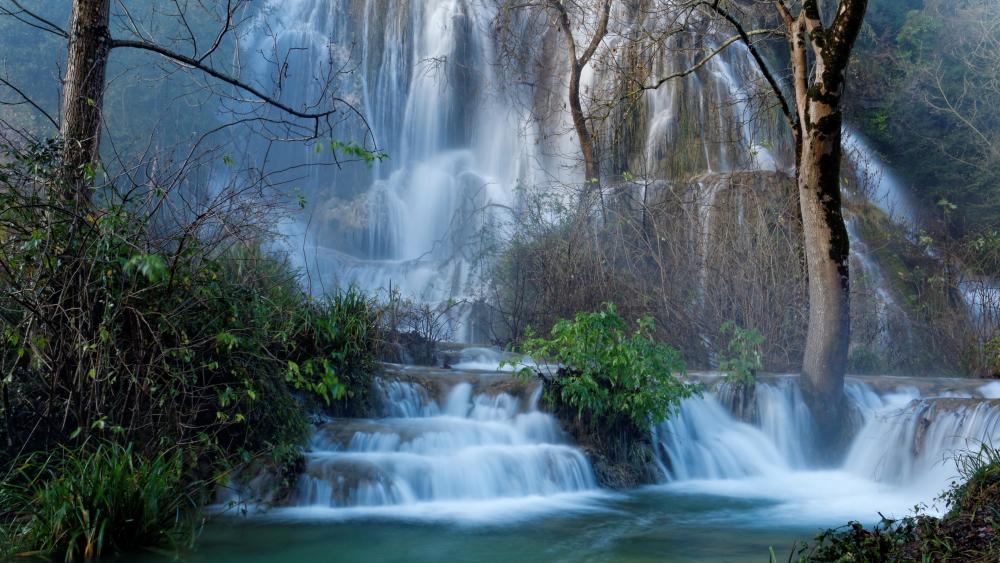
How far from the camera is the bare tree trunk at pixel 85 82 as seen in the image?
20.5 feet

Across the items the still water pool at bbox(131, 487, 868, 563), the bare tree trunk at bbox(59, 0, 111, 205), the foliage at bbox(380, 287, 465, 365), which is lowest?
the still water pool at bbox(131, 487, 868, 563)

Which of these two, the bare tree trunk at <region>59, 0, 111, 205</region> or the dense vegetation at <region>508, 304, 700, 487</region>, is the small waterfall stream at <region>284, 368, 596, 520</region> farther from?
the bare tree trunk at <region>59, 0, 111, 205</region>

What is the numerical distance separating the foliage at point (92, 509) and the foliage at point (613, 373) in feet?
15.1

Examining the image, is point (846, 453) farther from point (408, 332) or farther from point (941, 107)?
point (941, 107)

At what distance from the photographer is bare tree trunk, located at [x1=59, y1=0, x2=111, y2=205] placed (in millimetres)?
6238

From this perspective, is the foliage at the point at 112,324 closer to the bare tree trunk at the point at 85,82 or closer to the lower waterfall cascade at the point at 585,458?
the bare tree trunk at the point at 85,82

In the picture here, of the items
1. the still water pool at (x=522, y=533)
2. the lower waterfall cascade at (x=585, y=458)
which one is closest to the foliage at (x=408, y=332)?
the lower waterfall cascade at (x=585, y=458)

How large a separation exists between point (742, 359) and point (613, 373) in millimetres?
2685

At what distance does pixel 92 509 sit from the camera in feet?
17.0

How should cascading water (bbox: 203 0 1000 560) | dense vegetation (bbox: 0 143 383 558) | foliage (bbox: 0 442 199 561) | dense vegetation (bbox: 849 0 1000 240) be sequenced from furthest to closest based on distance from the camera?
1. dense vegetation (bbox: 849 0 1000 240)
2. cascading water (bbox: 203 0 1000 560)
3. dense vegetation (bbox: 0 143 383 558)
4. foliage (bbox: 0 442 199 561)

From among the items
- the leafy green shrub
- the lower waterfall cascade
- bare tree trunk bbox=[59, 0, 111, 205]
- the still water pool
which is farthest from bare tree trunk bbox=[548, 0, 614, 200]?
bare tree trunk bbox=[59, 0, 111, 205]

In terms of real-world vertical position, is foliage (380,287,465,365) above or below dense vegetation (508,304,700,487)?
above

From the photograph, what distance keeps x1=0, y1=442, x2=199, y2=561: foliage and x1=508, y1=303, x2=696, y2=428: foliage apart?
4.59m

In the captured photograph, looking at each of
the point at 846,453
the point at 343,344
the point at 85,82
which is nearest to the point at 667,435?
the point at 846,453
